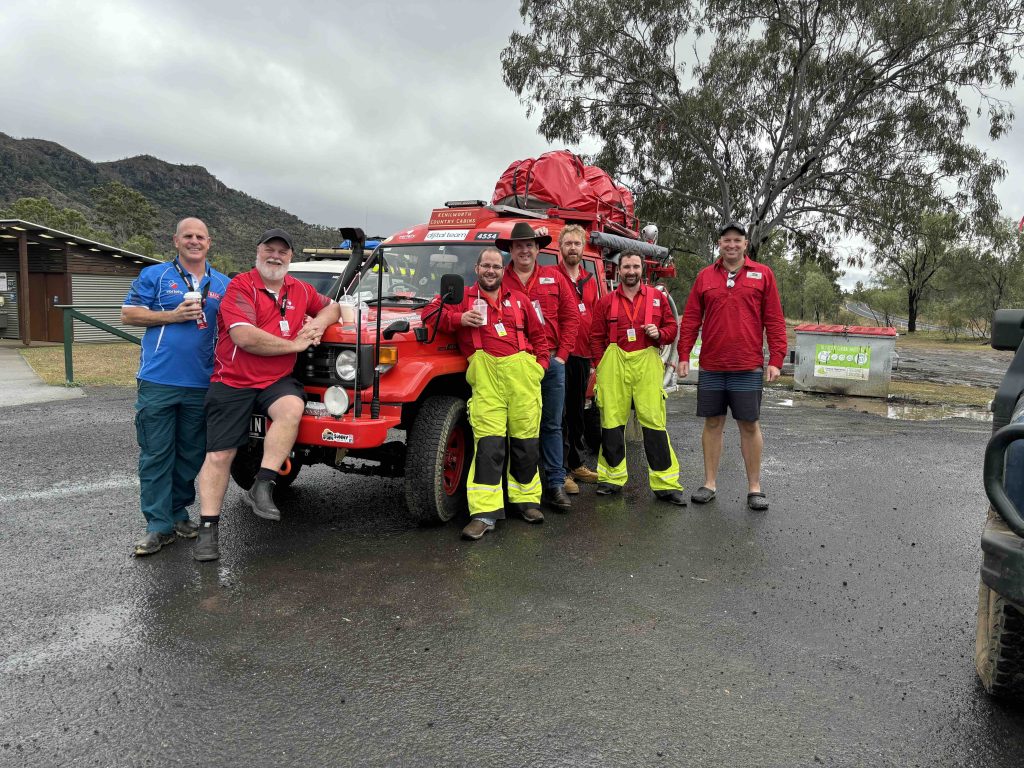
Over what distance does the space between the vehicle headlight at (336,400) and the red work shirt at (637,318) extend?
2358mm

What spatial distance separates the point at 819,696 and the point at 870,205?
2261 centimetres

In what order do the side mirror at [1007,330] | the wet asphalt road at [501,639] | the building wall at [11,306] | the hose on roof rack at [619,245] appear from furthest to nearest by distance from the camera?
1. the building wall at [11,306]
2. the hose on roof rack at [619,245]
3. the side mirror at [1007,330]
4. the wet asphalt road at [501,639]

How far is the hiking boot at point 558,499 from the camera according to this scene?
5.44 m

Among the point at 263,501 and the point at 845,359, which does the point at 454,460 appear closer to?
the point at 263,501

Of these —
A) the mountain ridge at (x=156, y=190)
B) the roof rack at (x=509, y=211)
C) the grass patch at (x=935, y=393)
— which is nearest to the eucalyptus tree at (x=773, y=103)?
the grass patch at (x=935, y=393)

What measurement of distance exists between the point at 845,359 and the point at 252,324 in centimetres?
1209

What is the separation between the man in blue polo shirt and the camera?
4.26 meters

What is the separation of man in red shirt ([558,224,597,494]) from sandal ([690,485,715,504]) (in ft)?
3.15

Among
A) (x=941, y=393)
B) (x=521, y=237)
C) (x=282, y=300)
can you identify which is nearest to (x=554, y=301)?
(x=521, y=237)

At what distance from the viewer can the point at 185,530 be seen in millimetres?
4656

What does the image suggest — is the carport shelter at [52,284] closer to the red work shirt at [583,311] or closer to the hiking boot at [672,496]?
the red work shirt at [583,311]

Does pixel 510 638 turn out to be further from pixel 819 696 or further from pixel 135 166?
pixel 135 166

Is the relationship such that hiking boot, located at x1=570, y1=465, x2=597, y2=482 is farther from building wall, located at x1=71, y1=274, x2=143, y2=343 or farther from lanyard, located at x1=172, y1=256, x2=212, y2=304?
building wall, located at x1=71, y1=274, x2=143, y2=343

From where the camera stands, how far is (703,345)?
5633 millimetres
